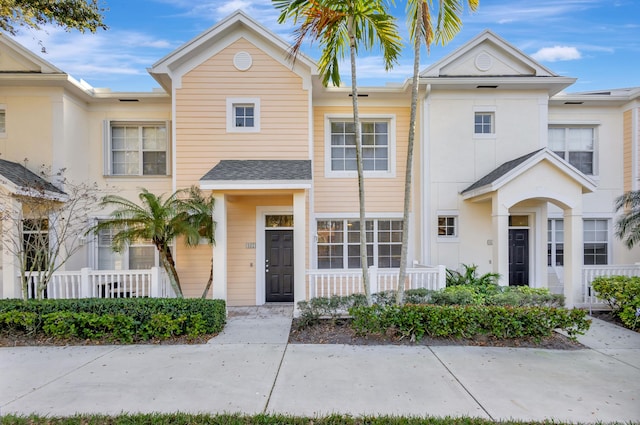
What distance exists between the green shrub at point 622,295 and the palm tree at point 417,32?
487cm

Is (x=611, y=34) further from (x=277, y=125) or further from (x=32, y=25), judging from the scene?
(x=32, y=25)

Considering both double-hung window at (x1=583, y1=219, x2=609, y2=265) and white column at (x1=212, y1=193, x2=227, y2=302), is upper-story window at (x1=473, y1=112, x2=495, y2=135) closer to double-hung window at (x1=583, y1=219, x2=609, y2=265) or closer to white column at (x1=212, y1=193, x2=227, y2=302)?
double-hung window at (x1=583, y1=219, x2=609, y2=265)

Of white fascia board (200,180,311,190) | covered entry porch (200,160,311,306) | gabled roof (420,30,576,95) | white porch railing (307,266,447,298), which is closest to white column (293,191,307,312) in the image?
white porch railing (307,266,447,298)

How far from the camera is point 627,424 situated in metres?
3.85

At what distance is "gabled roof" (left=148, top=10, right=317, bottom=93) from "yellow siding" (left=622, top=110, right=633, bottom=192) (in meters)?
9.96

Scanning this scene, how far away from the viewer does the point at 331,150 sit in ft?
36.4

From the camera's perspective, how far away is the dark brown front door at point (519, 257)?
34.8 ft

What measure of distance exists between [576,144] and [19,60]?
1671 cm

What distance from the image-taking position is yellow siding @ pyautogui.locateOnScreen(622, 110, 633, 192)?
36.3 ft

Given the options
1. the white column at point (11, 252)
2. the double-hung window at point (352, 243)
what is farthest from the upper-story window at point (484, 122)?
the white column at point (11, 252)

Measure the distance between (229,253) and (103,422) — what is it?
20.5 feet

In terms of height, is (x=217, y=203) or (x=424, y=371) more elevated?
(x=217, y=203)

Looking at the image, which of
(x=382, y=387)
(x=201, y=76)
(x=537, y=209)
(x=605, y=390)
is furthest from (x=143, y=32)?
(x=605, y=390)

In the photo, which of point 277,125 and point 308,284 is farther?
point 277,125
